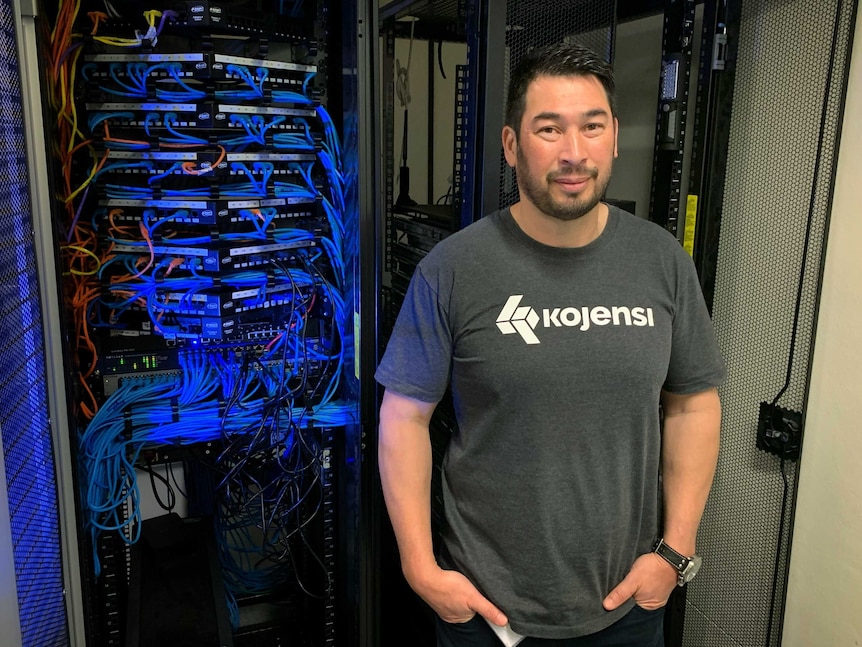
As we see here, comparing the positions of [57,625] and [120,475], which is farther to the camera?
[120,475]

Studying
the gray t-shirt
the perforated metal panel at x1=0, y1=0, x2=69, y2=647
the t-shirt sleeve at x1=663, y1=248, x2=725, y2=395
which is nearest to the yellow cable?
the perforated metal panel at x1=0, y1=0, x2=69, y2=647

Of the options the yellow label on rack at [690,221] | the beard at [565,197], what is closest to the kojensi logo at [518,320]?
the beard at [565,197]

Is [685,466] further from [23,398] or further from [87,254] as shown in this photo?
[87,254]

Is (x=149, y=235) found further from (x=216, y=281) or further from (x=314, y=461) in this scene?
(x=314, y=461)

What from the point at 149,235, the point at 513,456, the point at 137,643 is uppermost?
the point at 149,235

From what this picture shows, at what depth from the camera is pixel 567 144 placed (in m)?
1.17

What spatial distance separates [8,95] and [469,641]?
128cm

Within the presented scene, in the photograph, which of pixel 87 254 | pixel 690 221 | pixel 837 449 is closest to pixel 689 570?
pixel 837 449

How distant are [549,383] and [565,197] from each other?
0.31 meters

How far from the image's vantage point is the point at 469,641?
126cm

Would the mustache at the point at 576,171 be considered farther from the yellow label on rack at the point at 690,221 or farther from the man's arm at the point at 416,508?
the yellow label on rack at the point at 690,221

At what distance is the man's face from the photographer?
1.17 metres

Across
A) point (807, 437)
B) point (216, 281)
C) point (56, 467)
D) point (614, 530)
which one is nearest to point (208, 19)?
point (216, 281)

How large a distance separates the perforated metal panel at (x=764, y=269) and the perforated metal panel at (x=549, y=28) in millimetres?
329
